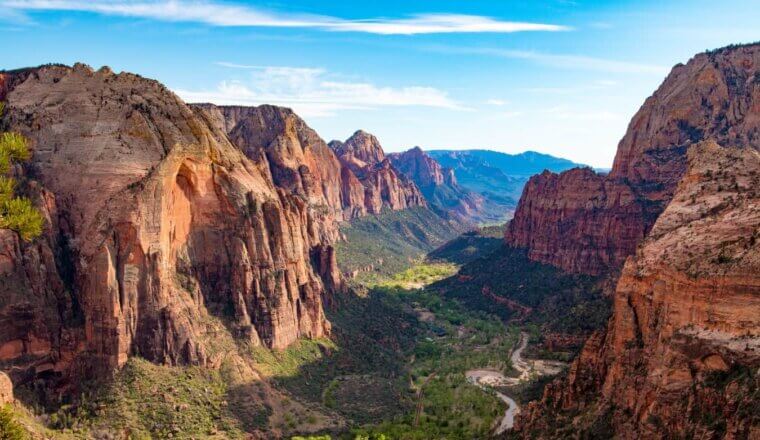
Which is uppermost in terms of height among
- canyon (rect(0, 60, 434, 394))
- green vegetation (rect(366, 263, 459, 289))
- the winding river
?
canyon (rect(0, 60, 434, 394))

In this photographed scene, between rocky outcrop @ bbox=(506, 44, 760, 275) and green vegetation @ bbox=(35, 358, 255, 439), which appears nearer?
green vegetation @ bbox=(35, 358, 255, 439)

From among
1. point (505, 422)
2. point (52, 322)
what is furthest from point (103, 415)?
point (505, 422)

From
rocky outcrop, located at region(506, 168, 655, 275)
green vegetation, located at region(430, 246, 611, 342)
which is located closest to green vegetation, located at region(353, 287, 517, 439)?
green vegetation, located at region(430, 246, 611, 342)

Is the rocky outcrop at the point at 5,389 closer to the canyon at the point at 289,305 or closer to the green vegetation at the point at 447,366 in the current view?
the canyon at the point at 289,305

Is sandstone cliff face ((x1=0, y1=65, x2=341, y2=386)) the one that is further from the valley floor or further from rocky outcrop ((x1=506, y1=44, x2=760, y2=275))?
rocky outcrop ((x1=506, y1=44, x2=760, y2=275))

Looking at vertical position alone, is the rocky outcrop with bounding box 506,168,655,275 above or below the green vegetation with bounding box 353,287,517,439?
above

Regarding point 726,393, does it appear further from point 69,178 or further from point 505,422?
point 69,178

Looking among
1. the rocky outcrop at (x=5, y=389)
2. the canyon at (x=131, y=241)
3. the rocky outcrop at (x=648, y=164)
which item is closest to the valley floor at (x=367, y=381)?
the rocky outcrop at (x=5, y=389)
